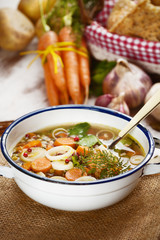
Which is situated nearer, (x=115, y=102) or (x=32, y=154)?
(x=32, y=154)

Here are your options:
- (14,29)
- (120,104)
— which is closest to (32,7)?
(14,29)

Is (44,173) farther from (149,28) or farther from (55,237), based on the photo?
(149,28)

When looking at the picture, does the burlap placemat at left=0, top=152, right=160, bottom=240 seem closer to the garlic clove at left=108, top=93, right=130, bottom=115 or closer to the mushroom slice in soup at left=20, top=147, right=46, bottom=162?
the mushroom slice in soup at left=20, top=147, right=46, bottom=162

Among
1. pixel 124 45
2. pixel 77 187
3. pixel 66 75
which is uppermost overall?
pixel 77 187

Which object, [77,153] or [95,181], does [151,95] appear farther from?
[95,181]

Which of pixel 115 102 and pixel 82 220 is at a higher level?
pixel 82 220

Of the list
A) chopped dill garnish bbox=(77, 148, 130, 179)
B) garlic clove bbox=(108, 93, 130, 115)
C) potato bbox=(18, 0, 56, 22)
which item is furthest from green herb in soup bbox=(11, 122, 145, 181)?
potato bbox=(18, 0, 56, 22)
